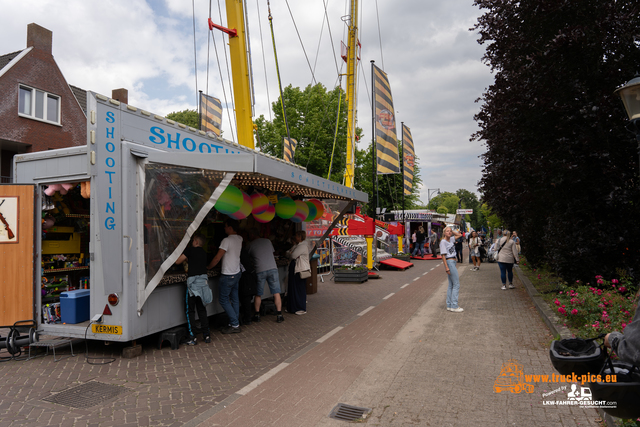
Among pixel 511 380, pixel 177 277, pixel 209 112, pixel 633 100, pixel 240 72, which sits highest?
pixel 209 112

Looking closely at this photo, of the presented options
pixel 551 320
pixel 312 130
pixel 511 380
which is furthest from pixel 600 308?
pixel 312 130

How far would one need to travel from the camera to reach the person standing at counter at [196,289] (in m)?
6.66

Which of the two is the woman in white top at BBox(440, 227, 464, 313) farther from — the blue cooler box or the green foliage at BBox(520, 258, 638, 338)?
the blue cooler box

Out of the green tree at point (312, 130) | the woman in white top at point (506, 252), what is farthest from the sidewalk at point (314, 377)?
the green tree at point (312, 130)

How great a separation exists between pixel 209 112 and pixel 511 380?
1367cm

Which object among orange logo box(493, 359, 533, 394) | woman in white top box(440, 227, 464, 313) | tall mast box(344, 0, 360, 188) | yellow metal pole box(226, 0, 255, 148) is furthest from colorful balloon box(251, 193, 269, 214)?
tall mast box(344, 0, 360, 188)

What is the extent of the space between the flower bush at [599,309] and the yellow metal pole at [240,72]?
7687 mm

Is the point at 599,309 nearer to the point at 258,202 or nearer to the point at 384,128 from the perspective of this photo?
the point at 258,202

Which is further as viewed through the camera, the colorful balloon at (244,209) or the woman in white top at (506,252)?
the woman in white top at (506,252)

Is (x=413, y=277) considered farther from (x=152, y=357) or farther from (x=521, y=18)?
(x=152, y=357)

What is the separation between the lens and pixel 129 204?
5.84 m

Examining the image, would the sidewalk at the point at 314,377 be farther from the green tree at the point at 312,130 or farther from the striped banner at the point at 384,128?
the green tree at the point at 312,130

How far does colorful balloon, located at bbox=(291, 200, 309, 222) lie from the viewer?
9.74m

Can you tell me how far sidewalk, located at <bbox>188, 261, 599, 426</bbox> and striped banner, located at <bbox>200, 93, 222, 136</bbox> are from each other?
10269mm
